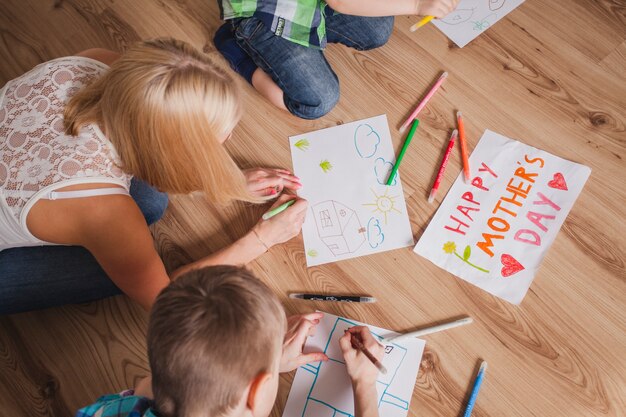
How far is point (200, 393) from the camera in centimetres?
51

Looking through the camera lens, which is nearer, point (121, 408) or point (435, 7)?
point (121, 408)

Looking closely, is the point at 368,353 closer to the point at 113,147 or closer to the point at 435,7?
the point at 113,147

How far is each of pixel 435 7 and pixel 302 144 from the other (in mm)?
400

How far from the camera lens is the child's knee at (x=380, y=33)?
103cm

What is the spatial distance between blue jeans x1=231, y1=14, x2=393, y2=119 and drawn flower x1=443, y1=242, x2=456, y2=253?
382 mm

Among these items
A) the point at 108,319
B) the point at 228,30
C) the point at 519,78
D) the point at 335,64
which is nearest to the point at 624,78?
the point at 519,78

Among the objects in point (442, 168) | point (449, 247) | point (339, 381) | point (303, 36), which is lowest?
point (339, 381)

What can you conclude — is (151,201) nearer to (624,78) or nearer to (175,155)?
(175,155)

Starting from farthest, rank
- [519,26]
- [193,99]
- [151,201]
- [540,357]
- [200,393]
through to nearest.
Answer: [519,26], [151,201], [540,357], [193,99], [200,393]

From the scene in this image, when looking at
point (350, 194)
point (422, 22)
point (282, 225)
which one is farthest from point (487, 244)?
point (422, 22)

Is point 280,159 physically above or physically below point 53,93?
below

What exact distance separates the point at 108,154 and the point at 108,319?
0.40 meters

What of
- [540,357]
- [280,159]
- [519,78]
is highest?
[519,78]

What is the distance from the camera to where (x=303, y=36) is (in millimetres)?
988
